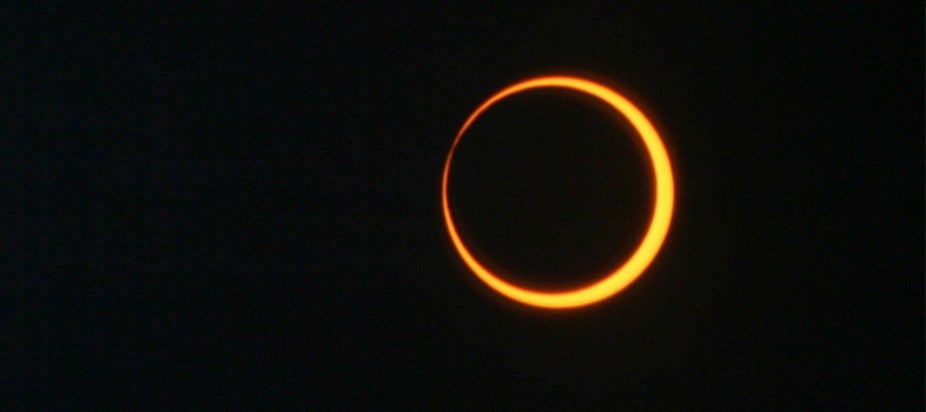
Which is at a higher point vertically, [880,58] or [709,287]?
[880,58]

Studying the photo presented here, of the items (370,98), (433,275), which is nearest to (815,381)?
(433,275)

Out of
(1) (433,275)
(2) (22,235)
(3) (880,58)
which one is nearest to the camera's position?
(3) (880,58)

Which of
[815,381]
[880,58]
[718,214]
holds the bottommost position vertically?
[815,381]

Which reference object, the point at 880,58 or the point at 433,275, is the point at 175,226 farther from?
the point at 880,58
